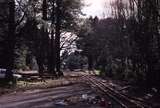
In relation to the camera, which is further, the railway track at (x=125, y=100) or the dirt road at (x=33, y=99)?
the dirt road at (x=33, y=99)

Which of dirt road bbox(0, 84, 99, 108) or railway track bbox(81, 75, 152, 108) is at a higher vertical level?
railway track bbox(81, 75, 152, 108)

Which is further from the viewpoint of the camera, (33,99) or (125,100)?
(33,99)

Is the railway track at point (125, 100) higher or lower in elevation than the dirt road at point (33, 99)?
higher

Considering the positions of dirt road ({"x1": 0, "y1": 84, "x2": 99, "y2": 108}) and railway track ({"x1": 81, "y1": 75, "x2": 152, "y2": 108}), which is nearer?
railway track ({"x1": 81, "y1": 75, "x2": 152, "y2": 108})

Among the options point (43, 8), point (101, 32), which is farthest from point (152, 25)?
point (101, 32)

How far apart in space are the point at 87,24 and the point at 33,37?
2372cm

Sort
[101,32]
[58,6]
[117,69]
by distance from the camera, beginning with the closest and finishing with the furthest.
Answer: [117,69] < [58,6] < [101,32]

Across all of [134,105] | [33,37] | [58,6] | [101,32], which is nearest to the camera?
[134,105]

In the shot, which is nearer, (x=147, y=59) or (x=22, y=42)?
(x=147, y=59)

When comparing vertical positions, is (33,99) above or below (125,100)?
below

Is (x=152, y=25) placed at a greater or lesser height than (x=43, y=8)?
lesser

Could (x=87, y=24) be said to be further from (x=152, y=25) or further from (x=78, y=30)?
(x=152, y=25)

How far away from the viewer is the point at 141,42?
28906 mm

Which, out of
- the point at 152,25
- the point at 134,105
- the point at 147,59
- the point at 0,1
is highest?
the point at 0,1
